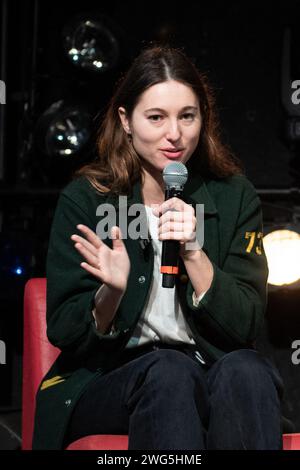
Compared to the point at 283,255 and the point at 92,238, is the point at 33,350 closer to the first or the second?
the point at 92,238

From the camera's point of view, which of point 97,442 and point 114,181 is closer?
point 97,442

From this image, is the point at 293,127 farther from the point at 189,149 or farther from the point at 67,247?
the point at 67,247

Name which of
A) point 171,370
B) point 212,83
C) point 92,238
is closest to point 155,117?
point 92,238

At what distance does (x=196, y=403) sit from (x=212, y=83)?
1.51m

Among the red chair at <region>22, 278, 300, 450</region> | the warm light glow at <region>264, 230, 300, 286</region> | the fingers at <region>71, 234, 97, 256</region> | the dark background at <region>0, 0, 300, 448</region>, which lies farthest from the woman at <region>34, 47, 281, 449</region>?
the dark background at <region>0, 0, 300, 448</region>

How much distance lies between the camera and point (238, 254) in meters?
1.95

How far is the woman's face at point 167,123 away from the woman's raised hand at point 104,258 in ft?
0.94

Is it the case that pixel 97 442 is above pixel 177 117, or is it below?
below

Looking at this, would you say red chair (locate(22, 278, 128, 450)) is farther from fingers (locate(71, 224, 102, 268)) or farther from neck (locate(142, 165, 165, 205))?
fingers (locate(71, 224, 102, 268))

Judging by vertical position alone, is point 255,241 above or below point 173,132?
below

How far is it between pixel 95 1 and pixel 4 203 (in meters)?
0.72

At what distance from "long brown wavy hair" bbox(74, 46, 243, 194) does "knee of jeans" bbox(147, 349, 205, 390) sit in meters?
0.47

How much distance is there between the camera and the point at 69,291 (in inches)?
72.6

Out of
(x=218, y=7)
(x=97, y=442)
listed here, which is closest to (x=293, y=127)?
(x=218, y=7)
